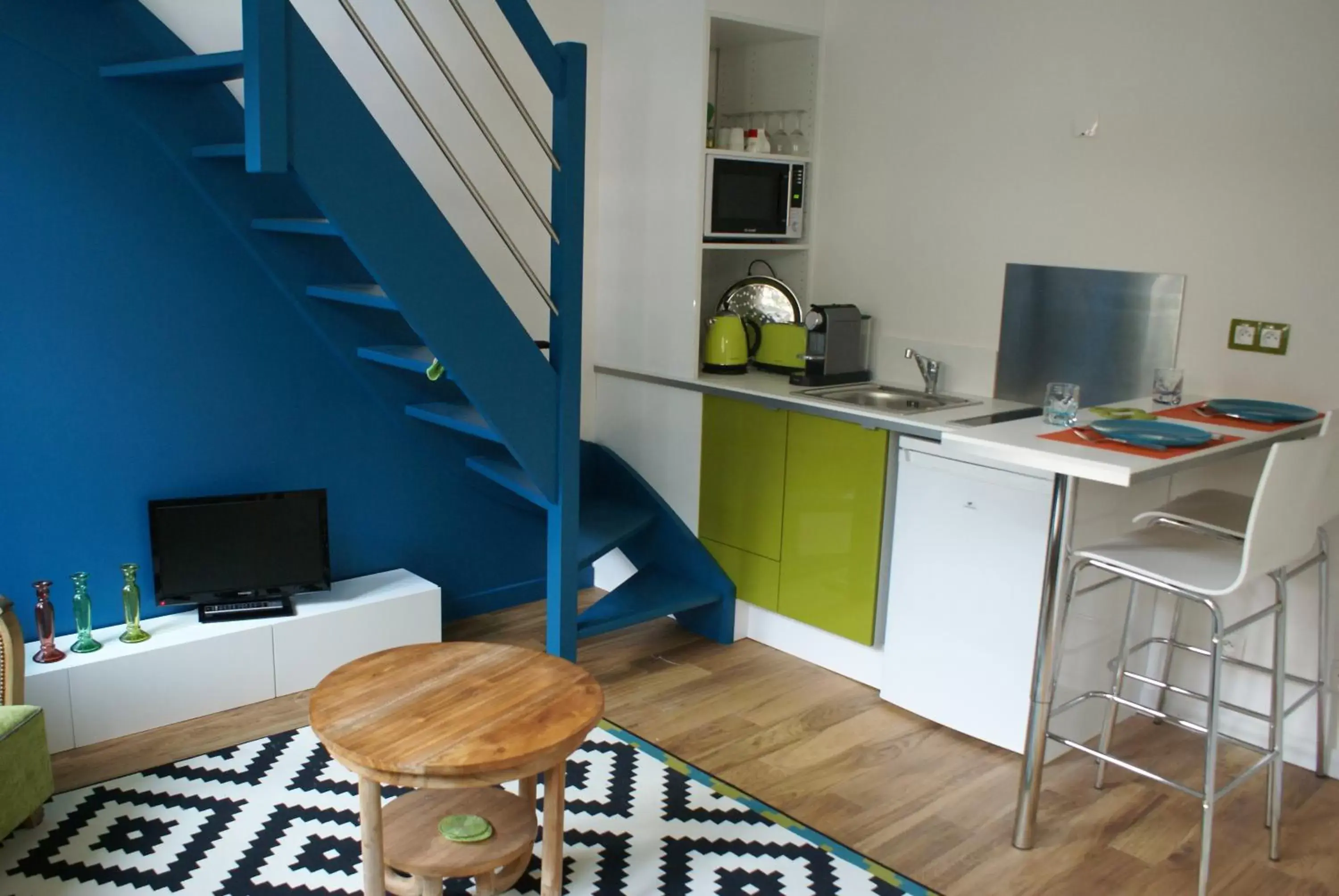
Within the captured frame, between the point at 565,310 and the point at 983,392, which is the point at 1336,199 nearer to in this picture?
the point at 983,392

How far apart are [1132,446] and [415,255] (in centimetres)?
186

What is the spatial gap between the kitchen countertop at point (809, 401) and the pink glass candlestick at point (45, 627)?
7.07 ft

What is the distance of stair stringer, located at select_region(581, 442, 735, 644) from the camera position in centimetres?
417

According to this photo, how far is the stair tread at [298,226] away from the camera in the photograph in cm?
304

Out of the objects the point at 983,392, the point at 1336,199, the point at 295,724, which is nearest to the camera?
the point at 1336,199

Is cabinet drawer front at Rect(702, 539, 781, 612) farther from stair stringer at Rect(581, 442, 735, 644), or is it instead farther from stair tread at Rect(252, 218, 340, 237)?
stair tread at Rect(252, 218, 340, 237)

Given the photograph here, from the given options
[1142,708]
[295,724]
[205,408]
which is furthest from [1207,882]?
[205,408]

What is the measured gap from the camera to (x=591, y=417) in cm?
460

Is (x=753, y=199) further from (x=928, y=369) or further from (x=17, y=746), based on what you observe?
(x=17, y=746)

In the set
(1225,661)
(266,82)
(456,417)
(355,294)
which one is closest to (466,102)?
(266,82)

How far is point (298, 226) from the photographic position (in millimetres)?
3221

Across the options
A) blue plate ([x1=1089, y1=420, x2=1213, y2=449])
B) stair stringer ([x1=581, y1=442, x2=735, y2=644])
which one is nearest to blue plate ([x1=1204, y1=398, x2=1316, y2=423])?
blue plate ([x1=1089, y1=420, x2=1213, y2=449])

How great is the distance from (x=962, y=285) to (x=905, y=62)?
0.83 m

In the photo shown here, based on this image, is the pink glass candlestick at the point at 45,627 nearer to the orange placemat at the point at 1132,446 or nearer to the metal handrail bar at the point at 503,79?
the metal handrail bar at the point at 503,79
